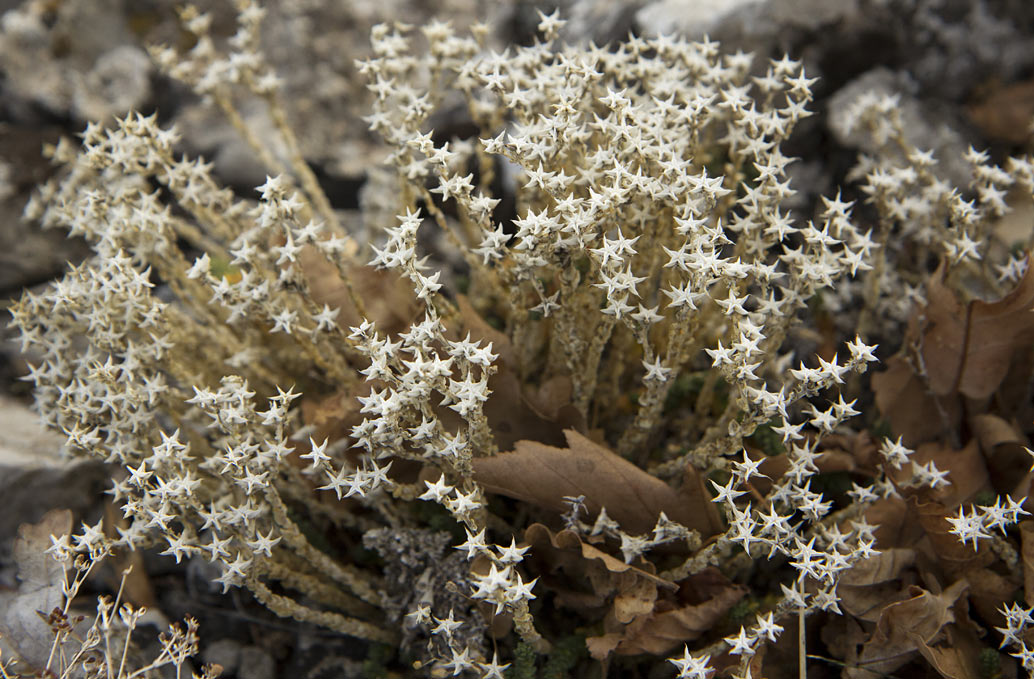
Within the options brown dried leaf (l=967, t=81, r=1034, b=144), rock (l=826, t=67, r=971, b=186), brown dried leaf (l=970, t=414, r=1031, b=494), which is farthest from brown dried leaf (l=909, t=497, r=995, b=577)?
brown dried leaf (l=967, t=81, r=1034, b=144)

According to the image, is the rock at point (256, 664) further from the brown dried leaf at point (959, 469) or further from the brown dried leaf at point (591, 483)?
the brown dried leaf at point (959, 469)

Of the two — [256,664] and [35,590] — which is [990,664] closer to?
[256,664]

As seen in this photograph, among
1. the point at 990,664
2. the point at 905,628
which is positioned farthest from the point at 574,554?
the point at 990,664

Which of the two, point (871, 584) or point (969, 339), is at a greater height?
point (969, 339)

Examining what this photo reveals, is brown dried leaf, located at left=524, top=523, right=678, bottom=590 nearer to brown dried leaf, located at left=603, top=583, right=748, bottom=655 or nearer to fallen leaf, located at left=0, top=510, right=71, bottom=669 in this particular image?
brown dried leaf, located at left=603, top=583, right=748, bottom=655

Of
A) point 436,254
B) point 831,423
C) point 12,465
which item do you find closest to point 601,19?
point 436,254

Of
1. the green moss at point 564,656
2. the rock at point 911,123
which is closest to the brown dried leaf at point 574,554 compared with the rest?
the green moss at point 564,656
